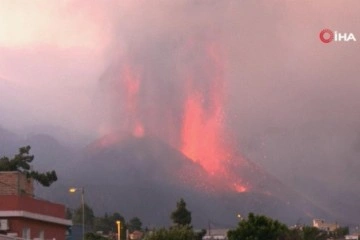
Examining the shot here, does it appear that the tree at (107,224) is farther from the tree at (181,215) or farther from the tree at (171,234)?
the tree at (171,234)

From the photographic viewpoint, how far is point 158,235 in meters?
92.8

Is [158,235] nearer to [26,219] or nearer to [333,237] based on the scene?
[26,219]

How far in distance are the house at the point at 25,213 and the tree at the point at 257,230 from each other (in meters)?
21.9

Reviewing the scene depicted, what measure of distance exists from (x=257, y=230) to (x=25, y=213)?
1322 inches

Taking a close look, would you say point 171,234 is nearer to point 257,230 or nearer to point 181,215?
point 257,230

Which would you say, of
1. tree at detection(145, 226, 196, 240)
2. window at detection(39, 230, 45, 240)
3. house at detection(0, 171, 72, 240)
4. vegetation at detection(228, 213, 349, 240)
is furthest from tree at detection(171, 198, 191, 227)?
window at detection(39, 230, 45, 240)

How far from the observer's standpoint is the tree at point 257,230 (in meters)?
83.2

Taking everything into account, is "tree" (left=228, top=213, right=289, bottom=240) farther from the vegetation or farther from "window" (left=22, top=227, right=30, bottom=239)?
"window" (left=22, top=227, right=30, bottom=239)

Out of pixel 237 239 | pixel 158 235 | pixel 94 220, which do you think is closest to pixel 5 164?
pixel 158 235

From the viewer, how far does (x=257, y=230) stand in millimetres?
83625

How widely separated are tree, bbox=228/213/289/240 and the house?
21925mm

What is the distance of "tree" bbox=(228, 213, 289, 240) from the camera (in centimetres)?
8325

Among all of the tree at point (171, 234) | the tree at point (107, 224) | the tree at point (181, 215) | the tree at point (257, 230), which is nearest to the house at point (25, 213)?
the tree at point (257, 230)

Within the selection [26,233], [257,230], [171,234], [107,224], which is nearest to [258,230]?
[257,230]
